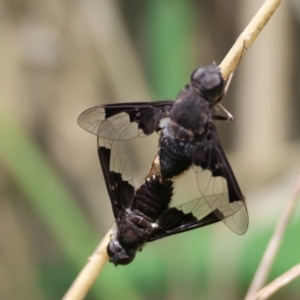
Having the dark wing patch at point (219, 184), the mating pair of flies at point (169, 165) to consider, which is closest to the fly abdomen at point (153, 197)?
the mating pair of flies at point (169, 165)

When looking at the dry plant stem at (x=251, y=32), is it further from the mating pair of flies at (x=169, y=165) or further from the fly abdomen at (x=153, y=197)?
the fly abdomen at (x=153, y=197)

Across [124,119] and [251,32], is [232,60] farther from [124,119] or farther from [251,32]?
[124,119]

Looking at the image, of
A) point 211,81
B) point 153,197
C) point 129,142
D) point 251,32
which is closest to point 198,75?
point 211,81

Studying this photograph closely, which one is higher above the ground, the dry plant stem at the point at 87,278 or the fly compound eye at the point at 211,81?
the fly compound eye at the point at 211,81

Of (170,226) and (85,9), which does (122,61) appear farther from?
(170,226)

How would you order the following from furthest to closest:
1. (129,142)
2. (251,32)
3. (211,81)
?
(129,142), (211,81), (251,32)
